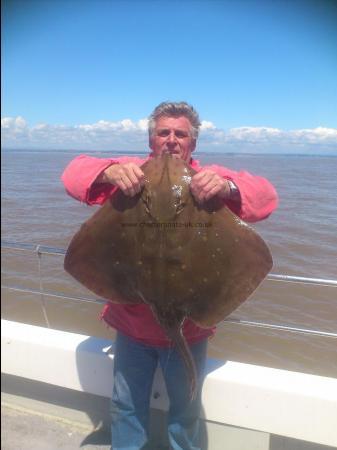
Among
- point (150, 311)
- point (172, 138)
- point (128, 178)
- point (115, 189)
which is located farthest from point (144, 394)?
point (172, 138)

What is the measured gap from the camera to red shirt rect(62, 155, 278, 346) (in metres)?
2.28

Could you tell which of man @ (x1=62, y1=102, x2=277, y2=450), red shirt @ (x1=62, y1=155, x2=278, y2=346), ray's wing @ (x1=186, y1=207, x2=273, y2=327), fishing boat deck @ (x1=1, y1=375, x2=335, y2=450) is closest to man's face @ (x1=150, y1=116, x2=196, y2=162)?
man @ (x1=62, y1=102, x2=277, y2=450)

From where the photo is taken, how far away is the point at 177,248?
221 centimetres

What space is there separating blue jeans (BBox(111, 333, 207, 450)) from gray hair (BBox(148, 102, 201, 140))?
1433 mm

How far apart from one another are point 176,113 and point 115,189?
24.8 inches

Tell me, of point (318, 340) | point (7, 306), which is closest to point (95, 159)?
point (318, 340)

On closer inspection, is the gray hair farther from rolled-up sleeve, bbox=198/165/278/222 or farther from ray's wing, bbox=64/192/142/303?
ray's wing, bbox=64/192/142/303

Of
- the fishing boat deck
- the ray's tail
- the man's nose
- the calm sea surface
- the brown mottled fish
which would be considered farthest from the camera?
the calm sea surface

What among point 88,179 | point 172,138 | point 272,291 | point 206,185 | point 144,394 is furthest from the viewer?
point 272,291

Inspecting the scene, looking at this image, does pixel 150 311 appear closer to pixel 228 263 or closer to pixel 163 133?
pixel 228 263

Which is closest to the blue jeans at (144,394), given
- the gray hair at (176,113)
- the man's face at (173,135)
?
the man's face at (173,135)

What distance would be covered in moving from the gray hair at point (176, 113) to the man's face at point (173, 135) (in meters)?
0.03

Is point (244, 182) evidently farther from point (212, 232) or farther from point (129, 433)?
point (129, 433)

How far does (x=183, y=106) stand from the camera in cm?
252
